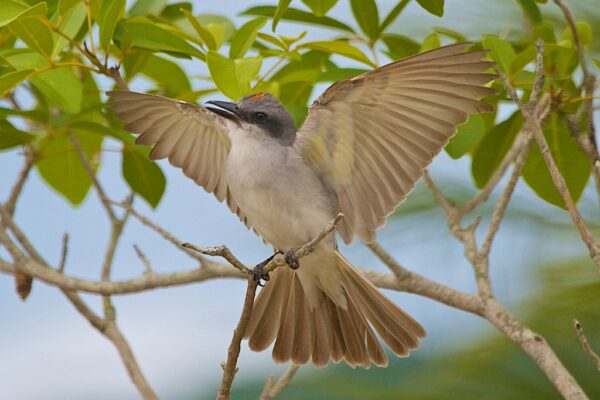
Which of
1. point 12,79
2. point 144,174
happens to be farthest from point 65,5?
point 144,174

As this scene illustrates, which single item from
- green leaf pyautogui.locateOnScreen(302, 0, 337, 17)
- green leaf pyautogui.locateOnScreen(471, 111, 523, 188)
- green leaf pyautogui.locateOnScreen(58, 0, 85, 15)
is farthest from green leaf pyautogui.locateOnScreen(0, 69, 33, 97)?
green leaf pyautogui.locateOnScreen(471, 111, 523, 188)

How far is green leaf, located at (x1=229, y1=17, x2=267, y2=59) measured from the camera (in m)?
3.25

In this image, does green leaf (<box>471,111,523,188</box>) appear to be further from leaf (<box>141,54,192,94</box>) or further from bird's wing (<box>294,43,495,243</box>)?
leaf (<box>141,54,192,94</box>)

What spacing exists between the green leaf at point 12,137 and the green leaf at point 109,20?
551mm

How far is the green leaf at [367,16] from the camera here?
11.4ft

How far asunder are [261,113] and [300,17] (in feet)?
1.43

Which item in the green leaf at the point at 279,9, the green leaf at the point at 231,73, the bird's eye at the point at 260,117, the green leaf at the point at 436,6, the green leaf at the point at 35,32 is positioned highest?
the green leaf at the point at 35,32

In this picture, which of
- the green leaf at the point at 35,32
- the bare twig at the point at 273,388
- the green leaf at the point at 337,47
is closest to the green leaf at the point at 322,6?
the green leaf at the point at 337,47

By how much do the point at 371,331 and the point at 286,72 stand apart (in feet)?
3.41

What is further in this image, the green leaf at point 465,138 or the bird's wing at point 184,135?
the bird's wing at point 184,135

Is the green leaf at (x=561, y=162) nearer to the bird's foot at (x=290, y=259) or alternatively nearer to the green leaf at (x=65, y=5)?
the bird's foot at (x=290, y=259)

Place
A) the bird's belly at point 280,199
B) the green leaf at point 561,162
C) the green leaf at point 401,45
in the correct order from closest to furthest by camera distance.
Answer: the bird's belly at point 280,199
the green leaf at point 561,162
the green leaf at point 401,45

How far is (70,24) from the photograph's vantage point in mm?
3236

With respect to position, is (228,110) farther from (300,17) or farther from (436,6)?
(436,6)
